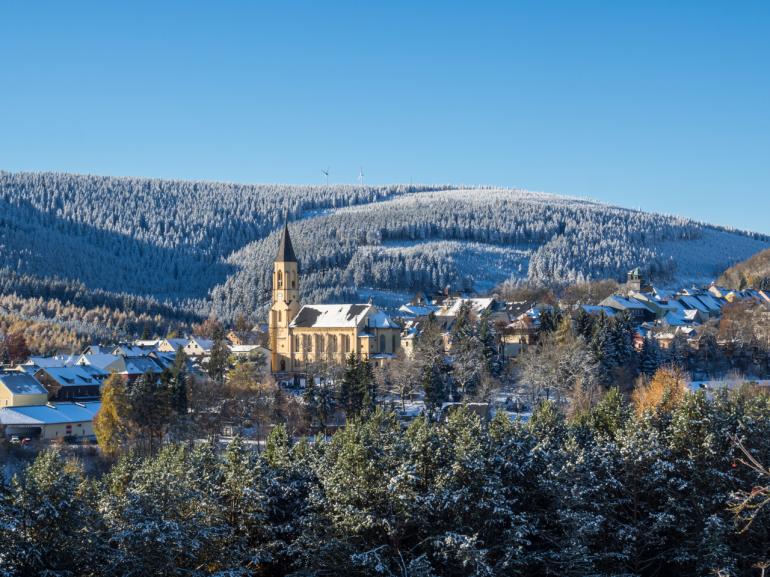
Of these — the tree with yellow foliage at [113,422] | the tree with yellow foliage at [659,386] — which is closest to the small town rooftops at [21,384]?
the tree with yellow foliage at [113,422]

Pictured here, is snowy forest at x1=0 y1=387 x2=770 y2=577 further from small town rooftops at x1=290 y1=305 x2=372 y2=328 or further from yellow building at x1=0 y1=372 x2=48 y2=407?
small town rooftops at x1=290 y1=305 x2=372 y2=328

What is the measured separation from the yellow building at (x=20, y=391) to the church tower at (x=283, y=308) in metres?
21.8

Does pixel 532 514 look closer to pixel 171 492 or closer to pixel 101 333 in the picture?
pixel 171 492

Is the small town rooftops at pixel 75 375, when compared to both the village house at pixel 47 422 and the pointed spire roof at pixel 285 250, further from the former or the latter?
the pointed spire roof at pixel 285 250

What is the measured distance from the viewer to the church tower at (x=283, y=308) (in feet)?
288

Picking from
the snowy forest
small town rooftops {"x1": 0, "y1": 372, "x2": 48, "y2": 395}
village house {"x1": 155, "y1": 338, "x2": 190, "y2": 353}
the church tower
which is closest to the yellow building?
small town rooftops {"x1": 0, "y1": 372, "x2": 48, "y2": 395}

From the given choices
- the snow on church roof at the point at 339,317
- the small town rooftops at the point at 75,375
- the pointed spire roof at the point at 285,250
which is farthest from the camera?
the pointed spire roof at the point at 285,250

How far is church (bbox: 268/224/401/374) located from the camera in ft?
277

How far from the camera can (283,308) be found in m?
89.1

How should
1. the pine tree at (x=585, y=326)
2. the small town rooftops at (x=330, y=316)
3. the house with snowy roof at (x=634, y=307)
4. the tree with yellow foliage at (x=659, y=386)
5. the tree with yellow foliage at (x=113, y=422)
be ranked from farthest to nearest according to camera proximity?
the house with snowy roof at (x=634, y=307)
the small town rooftops at (x=330, y=316)
the pine tree at (x=585, y=326)
the tree with yellow foliage at (x=113, y=422)
the tree with yellow foliage at (x=659, y=386)

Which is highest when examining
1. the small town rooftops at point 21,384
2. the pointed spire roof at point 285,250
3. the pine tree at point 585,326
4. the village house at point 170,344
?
the pointed spire roof at point 285,250

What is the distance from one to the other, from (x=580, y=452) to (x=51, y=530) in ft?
52.4

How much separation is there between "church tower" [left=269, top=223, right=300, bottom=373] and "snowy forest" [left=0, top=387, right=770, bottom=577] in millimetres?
54064

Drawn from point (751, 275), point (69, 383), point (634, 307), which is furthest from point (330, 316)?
point (751, 275)
